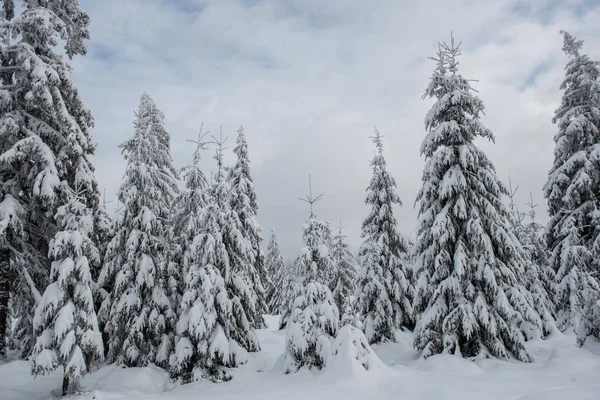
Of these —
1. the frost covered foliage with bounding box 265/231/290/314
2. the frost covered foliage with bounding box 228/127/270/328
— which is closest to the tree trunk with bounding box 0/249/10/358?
the frost covered foliage with bounding box 228/127/270/328

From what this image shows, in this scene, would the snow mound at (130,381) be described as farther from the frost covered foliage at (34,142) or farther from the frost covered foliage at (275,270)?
the frost covered foliage at (275,270)

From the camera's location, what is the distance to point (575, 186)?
63.3 ft

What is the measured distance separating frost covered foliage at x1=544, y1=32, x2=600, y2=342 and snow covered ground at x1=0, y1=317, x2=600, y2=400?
371 centimetres

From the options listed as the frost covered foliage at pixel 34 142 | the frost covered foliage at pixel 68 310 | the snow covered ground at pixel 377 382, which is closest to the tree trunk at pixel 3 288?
the frost covered foliage at pixel 34 142

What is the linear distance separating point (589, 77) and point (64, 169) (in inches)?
1032

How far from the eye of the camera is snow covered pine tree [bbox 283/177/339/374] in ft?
49.6

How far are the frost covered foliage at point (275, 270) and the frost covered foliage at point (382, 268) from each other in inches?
1051

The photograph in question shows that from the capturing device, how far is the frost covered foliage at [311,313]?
15.1 meters

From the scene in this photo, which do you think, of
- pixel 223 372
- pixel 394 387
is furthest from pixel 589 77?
pixel 223 372

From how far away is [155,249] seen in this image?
1855cm

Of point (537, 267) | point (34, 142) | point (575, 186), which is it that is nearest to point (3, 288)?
point (34, 142)

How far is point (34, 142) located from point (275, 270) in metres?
37.4

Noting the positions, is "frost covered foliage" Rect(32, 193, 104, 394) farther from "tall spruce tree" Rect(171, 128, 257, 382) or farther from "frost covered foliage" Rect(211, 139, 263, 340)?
"frost covered foliage" Rect(211, 139, 263, 340)

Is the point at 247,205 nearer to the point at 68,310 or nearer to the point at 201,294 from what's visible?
the point at 201,294
